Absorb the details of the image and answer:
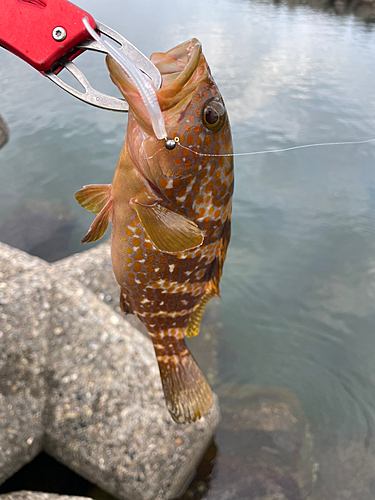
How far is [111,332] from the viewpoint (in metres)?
3.21

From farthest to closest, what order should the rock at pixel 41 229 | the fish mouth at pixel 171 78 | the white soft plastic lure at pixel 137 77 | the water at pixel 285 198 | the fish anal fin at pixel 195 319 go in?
the rock at pixel 41 229 < the water at pixel 285 198 < the fish anal fin at pixel 195 319 < the fish mouth at pixel 171 78 < the white soft plastic lure at pixel 137 77

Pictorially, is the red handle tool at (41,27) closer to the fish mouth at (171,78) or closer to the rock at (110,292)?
the fish mouth at (171,78)

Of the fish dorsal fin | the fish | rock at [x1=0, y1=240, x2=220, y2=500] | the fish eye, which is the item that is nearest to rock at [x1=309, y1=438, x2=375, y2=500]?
rock at [x1=0, y1=240, x2=220, y2=500]

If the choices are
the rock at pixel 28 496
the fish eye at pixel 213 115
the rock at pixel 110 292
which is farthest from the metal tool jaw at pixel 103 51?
the rock at pixel 110 292

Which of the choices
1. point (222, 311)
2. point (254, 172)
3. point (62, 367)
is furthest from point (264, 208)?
point (62, 367)

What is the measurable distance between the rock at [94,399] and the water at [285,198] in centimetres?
201

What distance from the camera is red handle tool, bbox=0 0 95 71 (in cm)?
114

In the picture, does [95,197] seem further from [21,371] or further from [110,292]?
[110,292]

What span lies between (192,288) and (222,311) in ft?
13.1

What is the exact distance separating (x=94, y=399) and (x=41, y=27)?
8.83ft

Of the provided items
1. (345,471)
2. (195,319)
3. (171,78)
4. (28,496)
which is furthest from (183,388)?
(345,471)

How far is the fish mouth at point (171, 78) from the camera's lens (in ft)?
4.09

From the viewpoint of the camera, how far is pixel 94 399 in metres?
2.99

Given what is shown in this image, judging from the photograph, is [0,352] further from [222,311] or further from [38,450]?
[222,311]
